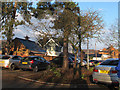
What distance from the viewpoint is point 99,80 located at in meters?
6.89

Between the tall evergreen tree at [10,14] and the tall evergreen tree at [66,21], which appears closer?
the tall evergreen tree at [66,21]

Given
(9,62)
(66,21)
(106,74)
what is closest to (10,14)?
(9,62)

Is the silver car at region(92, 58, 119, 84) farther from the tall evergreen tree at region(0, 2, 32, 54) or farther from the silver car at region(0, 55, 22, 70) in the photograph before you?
the tall evergreen tree at region(0, 2, 32, 54)

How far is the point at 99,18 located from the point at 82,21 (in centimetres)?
152

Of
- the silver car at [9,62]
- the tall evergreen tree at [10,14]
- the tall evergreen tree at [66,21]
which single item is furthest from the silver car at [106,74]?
the tall evergreen tree at [10,14]

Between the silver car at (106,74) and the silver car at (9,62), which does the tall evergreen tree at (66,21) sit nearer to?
the silver car at (106,74)

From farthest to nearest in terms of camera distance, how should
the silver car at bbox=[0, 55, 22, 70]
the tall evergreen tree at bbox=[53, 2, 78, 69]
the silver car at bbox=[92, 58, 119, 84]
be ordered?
the silver car at bbox=[0, 55, 22, 70] → the tall evergreen tree at bbox=[53, 2, 78, 69] → the silver car at bbox=[92, 58, 119, 84]

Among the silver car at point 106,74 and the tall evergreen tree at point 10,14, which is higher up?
the tall evergreen tree at point 10,14

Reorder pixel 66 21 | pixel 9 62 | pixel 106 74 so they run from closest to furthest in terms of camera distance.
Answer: pixel 106 74
pixel 66 21
pixel 9 62

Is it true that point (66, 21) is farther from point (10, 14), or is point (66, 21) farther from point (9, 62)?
point (10, 14)

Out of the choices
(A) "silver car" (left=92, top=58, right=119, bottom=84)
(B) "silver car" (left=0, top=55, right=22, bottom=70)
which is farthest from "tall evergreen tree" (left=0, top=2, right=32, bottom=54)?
(A) "silver car" (left=92, top=58, right=119, bottom=84)

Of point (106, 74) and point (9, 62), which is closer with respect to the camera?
point (106, 74)

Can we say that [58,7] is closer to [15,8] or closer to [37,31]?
[37,31]

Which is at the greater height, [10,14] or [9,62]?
[10,14]
